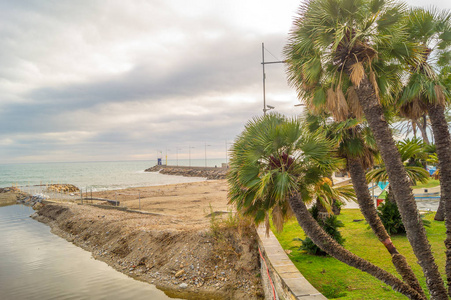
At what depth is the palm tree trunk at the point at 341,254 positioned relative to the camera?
5.21 m

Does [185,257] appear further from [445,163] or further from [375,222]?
[445,163]

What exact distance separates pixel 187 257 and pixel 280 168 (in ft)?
23.1

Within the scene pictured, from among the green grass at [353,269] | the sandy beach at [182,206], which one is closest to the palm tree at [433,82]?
the green grass at [353,269]

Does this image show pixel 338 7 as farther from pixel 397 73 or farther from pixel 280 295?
pixel 280 295

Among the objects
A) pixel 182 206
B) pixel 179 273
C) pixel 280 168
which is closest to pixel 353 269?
pixel 280 168

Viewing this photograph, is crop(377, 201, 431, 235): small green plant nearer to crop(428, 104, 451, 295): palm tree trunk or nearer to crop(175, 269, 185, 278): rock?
crop(428, 104, 451, 295): palm tree trunk

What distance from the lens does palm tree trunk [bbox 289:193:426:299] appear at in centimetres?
521

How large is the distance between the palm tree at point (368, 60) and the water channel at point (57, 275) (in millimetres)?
8071

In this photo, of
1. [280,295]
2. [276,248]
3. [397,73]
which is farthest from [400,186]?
[276,248]

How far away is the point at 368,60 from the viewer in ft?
18.8

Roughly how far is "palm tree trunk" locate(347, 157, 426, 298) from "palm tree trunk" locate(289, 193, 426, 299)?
0.40m

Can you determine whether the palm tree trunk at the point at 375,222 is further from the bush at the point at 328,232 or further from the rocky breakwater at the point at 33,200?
the rocky breakwater at the point at 33,200

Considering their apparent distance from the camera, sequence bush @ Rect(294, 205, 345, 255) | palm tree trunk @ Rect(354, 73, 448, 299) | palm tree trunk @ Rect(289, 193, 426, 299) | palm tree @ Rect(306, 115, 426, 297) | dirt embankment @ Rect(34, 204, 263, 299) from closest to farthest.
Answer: palm tree trunk @ Rect(354, 73, 448, 299) < palm tree trunk @ Rect(289, 193, 426, 299) < palm tree @ Rect(306, 115, 426, 297) < bush @ Rect(294, 205, 345, 255) < dirt embankment @ Rect(34, 204, 263, 299)

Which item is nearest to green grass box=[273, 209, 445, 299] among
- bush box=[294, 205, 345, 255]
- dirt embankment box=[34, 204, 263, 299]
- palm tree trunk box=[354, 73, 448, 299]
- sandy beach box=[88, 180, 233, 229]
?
bush box=[294, 205, 345, 255]
